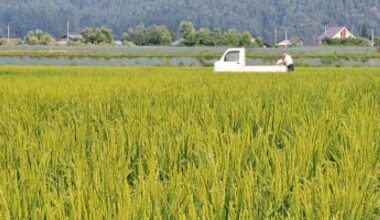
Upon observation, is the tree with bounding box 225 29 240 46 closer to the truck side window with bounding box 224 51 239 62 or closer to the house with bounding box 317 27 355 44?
the house with bounding box 317 27 355 44

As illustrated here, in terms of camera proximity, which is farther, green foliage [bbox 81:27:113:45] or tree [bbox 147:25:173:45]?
tree [bbox 147:25:173:45]

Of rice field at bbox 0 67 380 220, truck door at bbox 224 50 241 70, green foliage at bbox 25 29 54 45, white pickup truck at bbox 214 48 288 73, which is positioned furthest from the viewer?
green foliage at bbox 25 29 54 45

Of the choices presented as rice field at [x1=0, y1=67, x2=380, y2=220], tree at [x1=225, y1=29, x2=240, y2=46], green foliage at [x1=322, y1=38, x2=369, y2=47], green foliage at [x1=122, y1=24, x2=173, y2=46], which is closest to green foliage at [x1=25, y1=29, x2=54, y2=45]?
green foliage at [x1=122, y1=24, x2=173, y2=46]

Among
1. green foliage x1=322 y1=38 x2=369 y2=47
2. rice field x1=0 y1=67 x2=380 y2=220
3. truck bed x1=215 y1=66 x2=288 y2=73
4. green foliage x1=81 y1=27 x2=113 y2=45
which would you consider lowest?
truck bed x1=215 y1=66 x2=288 y2=73

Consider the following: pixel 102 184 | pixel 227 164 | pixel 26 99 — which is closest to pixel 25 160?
pixel 102 184

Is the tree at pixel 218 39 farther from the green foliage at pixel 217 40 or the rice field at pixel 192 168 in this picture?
the rice field at pixel 192 168

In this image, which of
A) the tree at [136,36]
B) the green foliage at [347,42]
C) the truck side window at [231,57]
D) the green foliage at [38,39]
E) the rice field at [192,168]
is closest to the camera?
the rice field at [192,168]

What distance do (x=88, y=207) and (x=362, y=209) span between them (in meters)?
0.83

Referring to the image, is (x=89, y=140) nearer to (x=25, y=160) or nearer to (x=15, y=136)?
(x=15, y=136)

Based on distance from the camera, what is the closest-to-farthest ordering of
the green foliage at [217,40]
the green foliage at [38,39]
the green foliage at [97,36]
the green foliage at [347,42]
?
1. the green foliage at [347,42]
2. the green foliage at [217,40]
3. the green foliage at [38,39]
4. the green foliage at [97,36]

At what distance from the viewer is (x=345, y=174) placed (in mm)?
2516

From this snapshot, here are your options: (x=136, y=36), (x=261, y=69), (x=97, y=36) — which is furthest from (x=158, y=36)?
(x=261, y=69)

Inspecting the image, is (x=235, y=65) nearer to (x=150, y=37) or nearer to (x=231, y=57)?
(x=231, y=57)

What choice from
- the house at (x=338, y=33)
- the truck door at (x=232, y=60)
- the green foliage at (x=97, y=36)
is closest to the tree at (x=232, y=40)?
the green foliage at (x=97, y=36)
